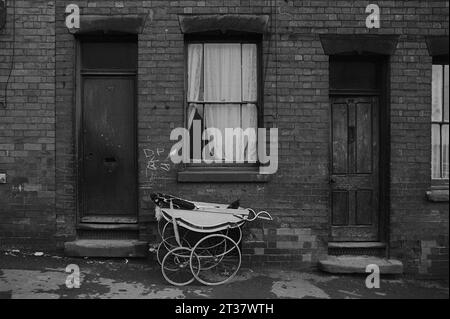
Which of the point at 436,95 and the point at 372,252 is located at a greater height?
the point at 436,95

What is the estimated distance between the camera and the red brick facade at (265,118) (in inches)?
261

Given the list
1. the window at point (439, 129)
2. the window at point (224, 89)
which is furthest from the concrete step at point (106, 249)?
the window at point (439, 129)

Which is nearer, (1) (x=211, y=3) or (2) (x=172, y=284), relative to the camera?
(2) (x=172, y=284)

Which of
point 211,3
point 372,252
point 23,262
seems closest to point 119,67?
point 211,3

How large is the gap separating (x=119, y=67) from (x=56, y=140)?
142 centimetres

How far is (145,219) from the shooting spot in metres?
6.64

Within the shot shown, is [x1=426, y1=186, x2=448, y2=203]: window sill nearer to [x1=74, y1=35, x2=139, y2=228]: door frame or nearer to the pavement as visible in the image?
the pavement

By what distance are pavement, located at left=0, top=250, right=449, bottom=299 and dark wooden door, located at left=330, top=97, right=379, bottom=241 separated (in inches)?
31.2

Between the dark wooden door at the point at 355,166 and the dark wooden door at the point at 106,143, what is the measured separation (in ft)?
10.0

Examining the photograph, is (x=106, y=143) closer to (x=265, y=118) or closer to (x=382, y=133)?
(x=265, y=118)

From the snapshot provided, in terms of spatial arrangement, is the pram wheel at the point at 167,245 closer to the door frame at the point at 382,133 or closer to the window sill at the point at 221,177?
the window sill at the point at 221,177

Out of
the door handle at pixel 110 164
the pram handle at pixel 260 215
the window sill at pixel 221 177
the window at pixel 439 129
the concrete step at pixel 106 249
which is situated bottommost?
the concrete step at pixel 106 249

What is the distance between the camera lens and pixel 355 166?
→ 272 inches
